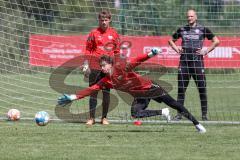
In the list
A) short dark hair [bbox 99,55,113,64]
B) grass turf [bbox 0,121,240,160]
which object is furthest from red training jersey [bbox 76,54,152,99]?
grass turf [bbox 0,121,240,160]

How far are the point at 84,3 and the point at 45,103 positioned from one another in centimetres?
237

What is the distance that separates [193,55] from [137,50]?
28.6ft

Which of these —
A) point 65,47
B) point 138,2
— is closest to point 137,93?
point 138,2

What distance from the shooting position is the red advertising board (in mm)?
15844

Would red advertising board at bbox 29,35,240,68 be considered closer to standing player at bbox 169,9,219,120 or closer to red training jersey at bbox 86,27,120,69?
standing player at bbox 169,9,219,120

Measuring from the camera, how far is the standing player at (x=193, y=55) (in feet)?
42.2

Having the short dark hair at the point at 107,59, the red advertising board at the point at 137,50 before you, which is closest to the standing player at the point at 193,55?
the red advertising board at the point at 137,50

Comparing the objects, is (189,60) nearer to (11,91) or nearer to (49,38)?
(11,91)

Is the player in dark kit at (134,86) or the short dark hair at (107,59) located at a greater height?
the short dark hair at (107,59)

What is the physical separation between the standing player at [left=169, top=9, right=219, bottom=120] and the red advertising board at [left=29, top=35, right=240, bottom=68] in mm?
1511

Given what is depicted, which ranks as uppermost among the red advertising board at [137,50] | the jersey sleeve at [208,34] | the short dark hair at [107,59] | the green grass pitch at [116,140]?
the short dark hair at [107,59]

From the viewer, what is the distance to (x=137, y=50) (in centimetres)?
2158

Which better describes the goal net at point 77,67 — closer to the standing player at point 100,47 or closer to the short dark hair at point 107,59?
the standing player at point 100,47

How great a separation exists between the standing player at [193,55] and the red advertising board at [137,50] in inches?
59.5
